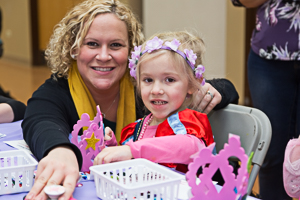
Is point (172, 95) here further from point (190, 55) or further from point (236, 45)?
point (236, 45)

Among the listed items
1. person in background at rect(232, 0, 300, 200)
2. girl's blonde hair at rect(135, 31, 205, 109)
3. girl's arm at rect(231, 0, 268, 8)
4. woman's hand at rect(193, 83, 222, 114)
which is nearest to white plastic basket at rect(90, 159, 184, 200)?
girl's blonde hair at rect(135, 31, 205, 109)

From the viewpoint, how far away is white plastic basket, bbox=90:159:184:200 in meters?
0.97

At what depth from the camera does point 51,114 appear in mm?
1603

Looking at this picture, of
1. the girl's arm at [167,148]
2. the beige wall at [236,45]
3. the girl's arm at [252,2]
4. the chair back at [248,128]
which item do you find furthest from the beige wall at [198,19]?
the girl's arm at [167,148]

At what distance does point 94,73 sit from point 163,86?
40 cm

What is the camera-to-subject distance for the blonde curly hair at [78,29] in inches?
71.5

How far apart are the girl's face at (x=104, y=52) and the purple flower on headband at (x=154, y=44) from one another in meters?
0.26

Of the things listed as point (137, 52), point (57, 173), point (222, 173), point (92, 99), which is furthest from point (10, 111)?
point (222, 173)

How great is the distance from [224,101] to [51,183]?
96cm

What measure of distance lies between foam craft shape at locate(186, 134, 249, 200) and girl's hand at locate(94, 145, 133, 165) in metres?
0.37

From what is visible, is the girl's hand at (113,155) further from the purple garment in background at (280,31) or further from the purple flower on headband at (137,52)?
the purple garment in background at (280,31)

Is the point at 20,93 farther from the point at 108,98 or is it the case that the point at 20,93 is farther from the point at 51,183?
the point at 51,183

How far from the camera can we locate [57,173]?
43.6 inches

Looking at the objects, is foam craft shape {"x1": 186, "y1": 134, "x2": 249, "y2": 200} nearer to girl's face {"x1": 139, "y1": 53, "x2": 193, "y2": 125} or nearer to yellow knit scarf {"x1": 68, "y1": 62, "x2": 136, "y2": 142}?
girl's face {"x1": 139, "y1": 53, "x2": 193, "y2": 125}
